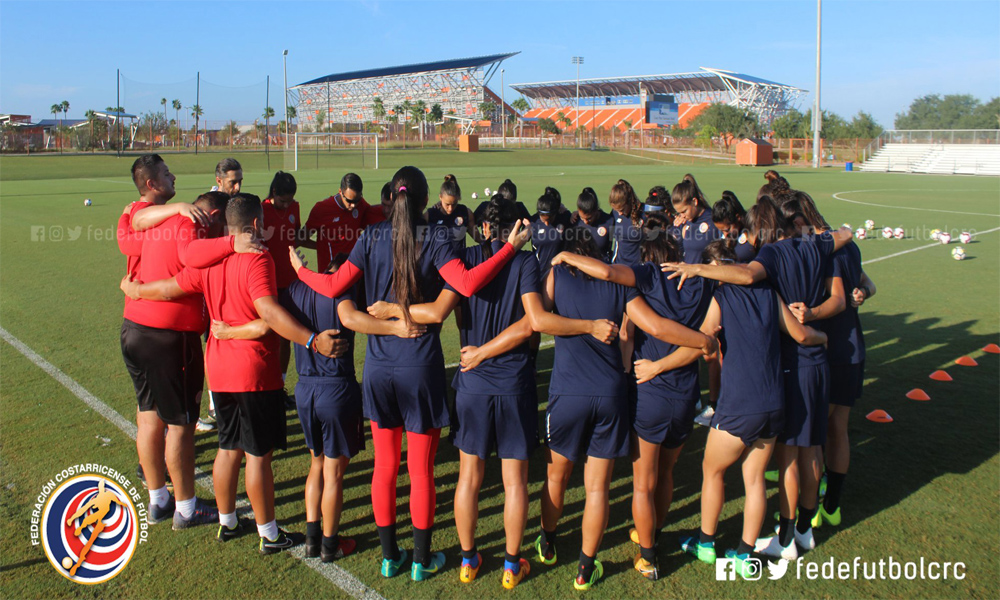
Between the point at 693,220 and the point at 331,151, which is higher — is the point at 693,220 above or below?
below

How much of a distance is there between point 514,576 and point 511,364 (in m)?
1.14

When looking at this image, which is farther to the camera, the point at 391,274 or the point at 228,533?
the point at 228,533

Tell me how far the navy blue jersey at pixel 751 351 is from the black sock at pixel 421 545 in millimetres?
1717

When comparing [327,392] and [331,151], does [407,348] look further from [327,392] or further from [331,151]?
[331,151]

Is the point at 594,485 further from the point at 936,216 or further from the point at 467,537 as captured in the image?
the point at 936,216

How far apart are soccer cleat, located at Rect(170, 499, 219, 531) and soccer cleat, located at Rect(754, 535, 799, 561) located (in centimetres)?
328

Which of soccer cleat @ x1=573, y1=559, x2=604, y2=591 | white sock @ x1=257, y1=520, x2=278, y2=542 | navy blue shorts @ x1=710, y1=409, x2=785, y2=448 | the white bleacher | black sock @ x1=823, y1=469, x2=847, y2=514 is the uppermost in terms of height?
the white bleacher

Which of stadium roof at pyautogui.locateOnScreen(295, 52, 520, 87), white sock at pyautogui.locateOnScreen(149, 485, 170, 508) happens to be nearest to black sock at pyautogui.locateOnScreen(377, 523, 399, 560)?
white sock at pyautogui.locateOnScreen(149, 485, 170, 508)

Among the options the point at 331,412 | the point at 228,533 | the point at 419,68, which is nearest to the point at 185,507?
the point at 228,533

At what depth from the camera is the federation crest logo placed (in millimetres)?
3912

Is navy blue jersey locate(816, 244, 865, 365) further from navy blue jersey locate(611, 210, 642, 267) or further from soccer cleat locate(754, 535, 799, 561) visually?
navy blue jersey locate(611, 210, 642, 267)

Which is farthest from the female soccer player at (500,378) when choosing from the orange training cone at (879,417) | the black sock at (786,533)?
the orange training cone at (879,417)

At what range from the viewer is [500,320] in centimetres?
366

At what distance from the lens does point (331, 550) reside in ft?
12.9
